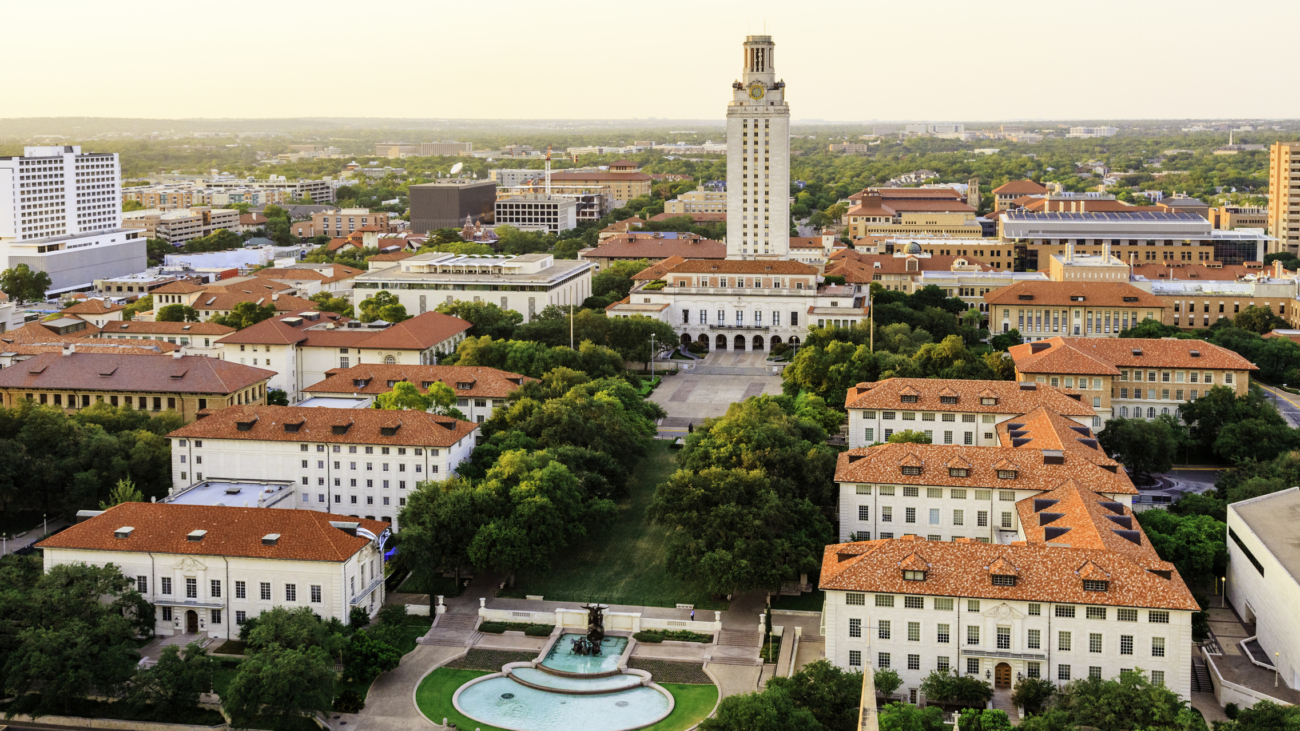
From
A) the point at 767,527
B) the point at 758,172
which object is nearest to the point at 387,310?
the point at 758,172

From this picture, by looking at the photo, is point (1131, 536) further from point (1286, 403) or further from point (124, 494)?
point (1286, 403)

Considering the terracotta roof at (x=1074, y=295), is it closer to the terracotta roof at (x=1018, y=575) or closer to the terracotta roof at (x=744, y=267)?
the terracotta roof at (x=744, y=267)

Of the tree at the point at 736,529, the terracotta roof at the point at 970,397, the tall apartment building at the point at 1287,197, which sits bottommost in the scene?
the tree at the point at 736,529

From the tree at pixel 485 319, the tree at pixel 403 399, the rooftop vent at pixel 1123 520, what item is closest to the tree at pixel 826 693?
the rooftop vent at pixel 1123 520

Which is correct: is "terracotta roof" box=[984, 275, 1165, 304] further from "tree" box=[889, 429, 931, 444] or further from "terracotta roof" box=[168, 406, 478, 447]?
"terracotta roof" box=[168, 406, 478, 447]

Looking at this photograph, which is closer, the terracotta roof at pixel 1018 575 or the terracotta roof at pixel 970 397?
the terracotta roof at pixel 1018 575

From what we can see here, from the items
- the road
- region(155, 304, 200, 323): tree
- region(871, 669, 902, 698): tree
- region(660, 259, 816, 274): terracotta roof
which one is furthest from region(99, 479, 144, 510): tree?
the road

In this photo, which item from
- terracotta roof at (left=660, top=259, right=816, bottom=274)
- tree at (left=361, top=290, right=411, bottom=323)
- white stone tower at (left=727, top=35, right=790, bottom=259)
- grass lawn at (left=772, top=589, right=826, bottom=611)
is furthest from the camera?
white stone tower at (left=727, top=35, right=790, bottom=259)

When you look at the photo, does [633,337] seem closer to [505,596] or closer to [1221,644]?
[505,596]
